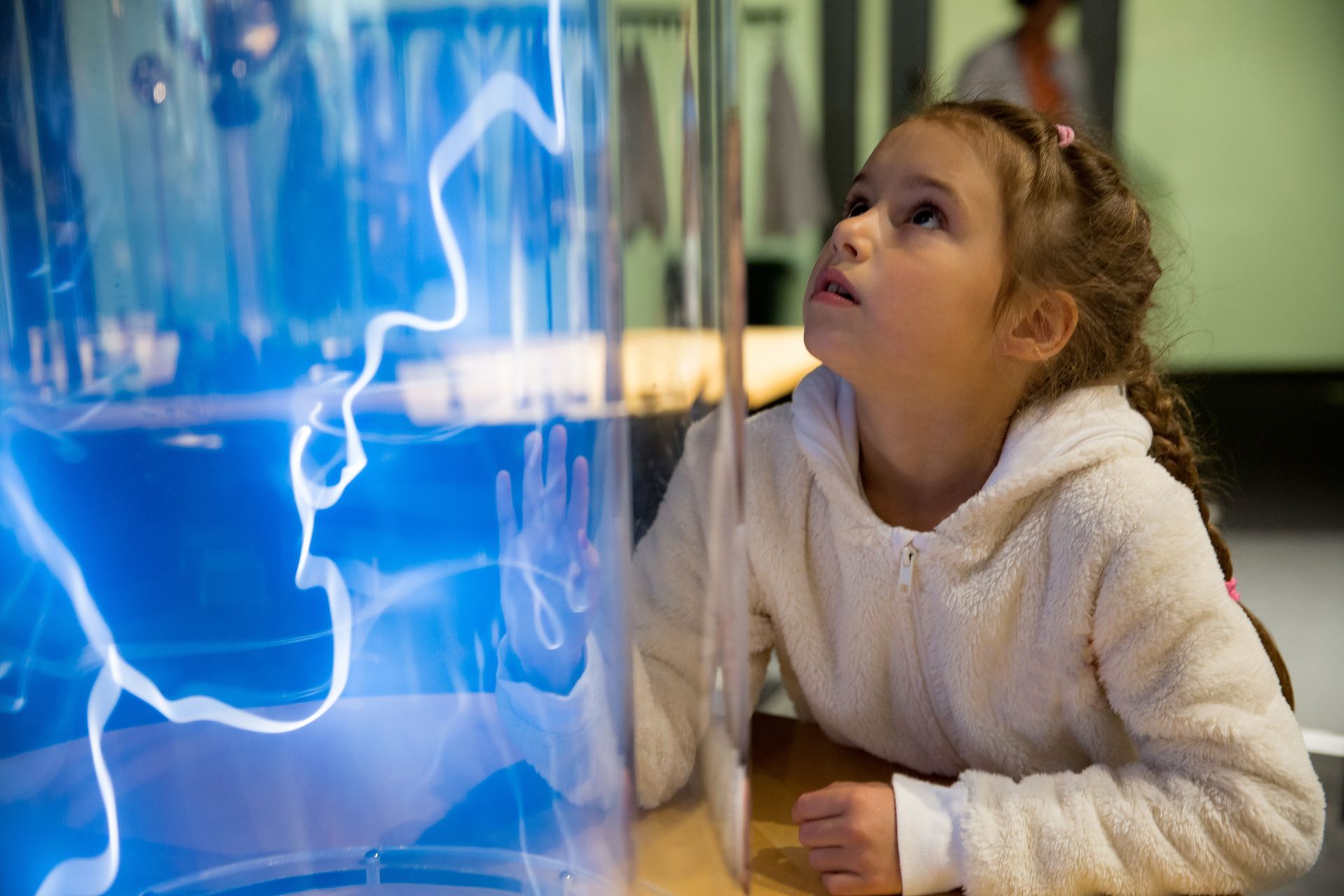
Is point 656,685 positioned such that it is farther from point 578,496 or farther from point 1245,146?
point 1245,146

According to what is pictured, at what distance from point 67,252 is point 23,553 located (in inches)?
3.8

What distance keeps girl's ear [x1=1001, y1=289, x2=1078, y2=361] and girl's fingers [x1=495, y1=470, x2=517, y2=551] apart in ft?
1.11

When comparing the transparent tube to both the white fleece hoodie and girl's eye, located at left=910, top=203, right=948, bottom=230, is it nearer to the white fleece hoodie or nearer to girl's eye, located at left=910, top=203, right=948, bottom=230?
the white fleece hoodie

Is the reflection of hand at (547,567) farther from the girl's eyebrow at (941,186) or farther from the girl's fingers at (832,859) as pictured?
the girl's eyebrow at (941,186)

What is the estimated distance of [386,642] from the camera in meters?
0.39

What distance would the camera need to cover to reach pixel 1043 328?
0.65 metres

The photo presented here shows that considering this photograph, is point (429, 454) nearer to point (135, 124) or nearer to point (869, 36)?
point (135, 124)

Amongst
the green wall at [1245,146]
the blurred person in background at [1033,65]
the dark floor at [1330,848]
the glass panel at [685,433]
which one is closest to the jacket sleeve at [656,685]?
the glass panel at [685,433]

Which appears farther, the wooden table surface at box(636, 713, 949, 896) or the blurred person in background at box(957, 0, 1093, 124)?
the blurred person in background at box(957, 0, 1093, 124)

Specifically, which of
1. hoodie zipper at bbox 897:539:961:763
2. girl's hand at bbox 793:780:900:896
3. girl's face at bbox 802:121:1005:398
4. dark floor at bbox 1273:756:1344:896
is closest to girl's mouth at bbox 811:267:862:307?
girl's face at bbox 802:121:1005:398

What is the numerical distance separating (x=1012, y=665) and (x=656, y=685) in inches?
9.0

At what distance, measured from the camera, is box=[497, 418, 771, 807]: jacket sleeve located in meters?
0.42

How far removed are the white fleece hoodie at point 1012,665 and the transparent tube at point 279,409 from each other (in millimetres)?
48

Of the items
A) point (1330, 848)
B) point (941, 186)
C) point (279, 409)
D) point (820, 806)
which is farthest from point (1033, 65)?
point (279, 409)
